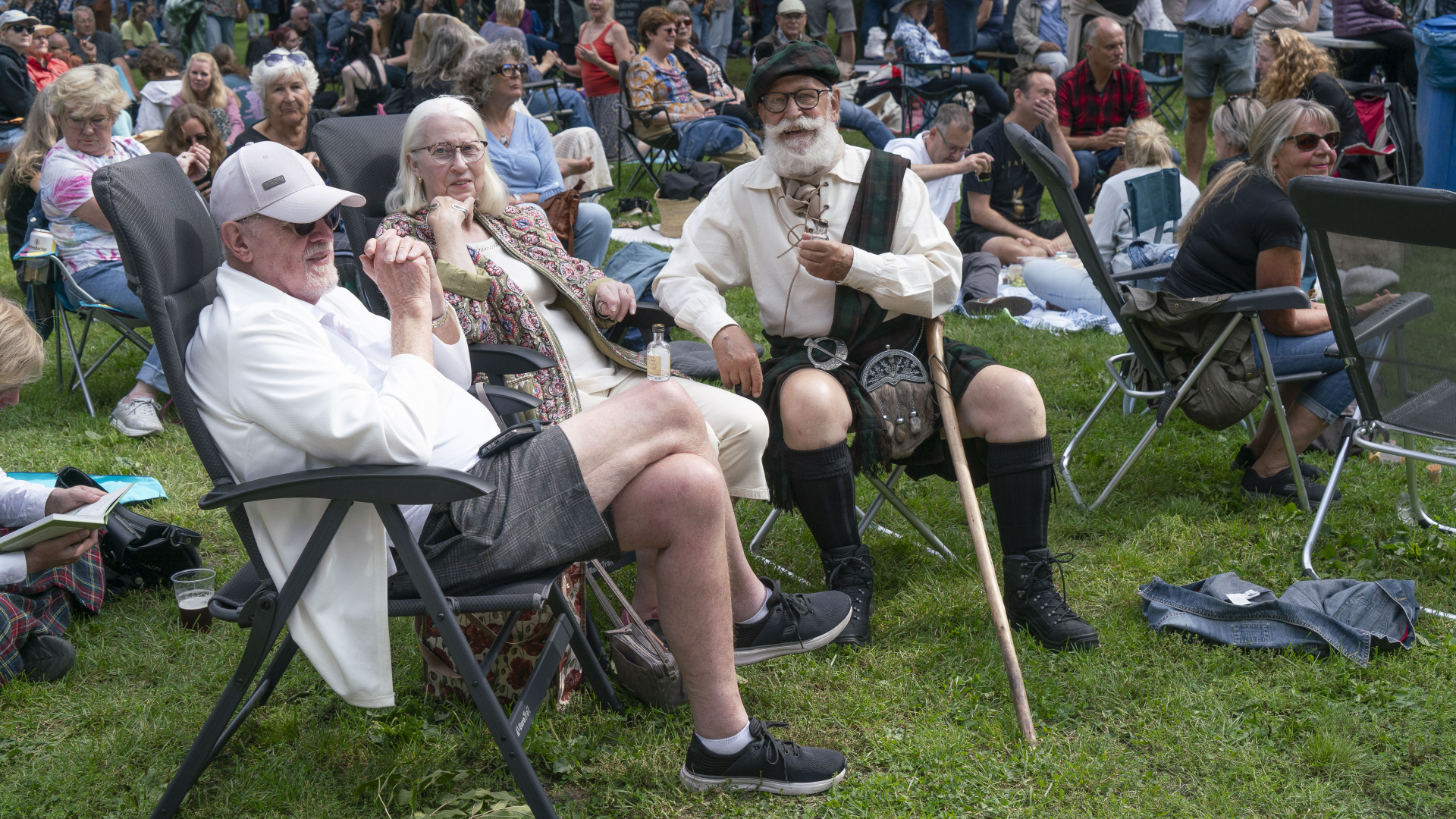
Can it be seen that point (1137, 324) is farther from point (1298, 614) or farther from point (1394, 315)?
point (1298, 614)

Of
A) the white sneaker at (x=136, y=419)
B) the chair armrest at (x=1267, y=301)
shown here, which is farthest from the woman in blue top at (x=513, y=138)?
the chair armrest at (x=1267, y=301)

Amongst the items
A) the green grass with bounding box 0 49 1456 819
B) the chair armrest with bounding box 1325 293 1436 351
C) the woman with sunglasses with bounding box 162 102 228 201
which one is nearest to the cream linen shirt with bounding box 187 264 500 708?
the green grass with bounding box 0 49 1456 819

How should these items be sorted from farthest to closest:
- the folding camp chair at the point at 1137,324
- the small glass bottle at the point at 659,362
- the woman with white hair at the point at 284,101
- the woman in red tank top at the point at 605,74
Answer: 1. the woman in red tank top at the point at 605,74
2. the woman with white hair at the point at 284,101
3. the folding camp chair at the point at 1137,324
4. the small glass bottle at the point at 659,362

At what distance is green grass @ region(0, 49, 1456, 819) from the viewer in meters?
2.45

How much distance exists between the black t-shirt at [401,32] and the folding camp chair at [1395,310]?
10.9 meters

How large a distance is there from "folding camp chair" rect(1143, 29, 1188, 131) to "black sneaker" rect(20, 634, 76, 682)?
382 inches

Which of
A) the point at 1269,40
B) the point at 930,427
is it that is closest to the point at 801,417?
the point at 930,427

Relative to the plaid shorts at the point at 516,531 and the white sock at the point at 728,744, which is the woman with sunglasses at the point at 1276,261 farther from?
the plaid shorts at the point at 516,531

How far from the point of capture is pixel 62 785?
2.50m

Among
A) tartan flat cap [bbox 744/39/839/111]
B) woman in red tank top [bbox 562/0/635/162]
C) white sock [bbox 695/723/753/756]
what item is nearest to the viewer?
white sock [bbox 695/723/753/756]

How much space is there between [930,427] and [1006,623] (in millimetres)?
626

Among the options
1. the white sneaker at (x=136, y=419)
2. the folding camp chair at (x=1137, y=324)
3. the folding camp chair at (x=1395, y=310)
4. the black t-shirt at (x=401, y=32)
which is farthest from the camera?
the black t-shirt at (x=401, y=32)

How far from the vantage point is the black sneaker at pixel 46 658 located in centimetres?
293

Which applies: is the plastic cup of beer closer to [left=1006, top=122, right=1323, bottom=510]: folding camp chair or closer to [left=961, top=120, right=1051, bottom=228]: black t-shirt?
[left=1006, top=122, right=1323, bottom=510]: folding camp chair
